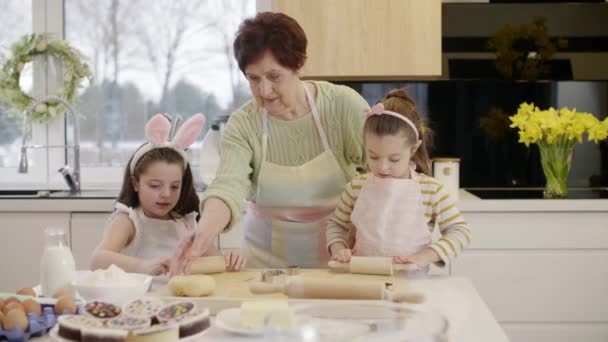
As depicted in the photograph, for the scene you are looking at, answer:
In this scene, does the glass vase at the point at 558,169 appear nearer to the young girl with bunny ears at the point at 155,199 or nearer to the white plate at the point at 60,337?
the young girl with bunny ears at the point at 155,199

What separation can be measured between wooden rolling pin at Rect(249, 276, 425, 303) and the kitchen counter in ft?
5.07

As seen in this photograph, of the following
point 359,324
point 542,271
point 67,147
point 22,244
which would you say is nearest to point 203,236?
point 359,324

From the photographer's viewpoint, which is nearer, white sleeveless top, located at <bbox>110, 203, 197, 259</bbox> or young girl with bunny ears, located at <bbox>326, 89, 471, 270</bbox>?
young girl with bunny ears, located at <bbox>326, 89, 471, 270</bbox>

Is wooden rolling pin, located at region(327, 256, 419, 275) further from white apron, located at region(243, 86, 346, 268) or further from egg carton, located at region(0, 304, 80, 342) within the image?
egg carton, located at region(0, 304, 80, 342)

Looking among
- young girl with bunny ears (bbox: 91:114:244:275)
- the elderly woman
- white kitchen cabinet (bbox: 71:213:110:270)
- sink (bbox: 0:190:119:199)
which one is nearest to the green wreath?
sink (bbox: 0:190:119:199)

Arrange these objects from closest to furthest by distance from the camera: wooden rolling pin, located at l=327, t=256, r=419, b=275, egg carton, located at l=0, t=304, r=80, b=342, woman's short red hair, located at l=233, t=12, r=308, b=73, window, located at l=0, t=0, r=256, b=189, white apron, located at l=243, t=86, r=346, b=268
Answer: egg carton, located at l=0, t=304, r=80, b=342 → wooden rolling pin, located at l=327, t=256, r=419, b=275 → woman's short red hair, located at l=233, t=12, r=308, b=73 → white apron, located at l=243, t=86, r=346, b=268 → window, located at l=0, t=0, r=256, b=189

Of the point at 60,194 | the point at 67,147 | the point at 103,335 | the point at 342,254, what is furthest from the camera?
the point at 67,147

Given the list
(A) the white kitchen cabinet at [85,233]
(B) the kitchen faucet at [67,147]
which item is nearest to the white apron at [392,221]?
(A) the white kitchen cabinet at [85,233]

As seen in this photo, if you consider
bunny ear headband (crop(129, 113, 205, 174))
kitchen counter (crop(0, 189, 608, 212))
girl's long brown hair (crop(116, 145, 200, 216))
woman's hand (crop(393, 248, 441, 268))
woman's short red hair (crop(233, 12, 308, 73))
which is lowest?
woman's hand (crop(393, 248, 441, 268))

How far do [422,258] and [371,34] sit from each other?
5.07ft

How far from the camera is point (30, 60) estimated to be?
143 inches

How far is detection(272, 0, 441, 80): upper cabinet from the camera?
317 cm

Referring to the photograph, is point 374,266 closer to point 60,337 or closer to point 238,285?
point 238,285

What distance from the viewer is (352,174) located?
2227 mm
